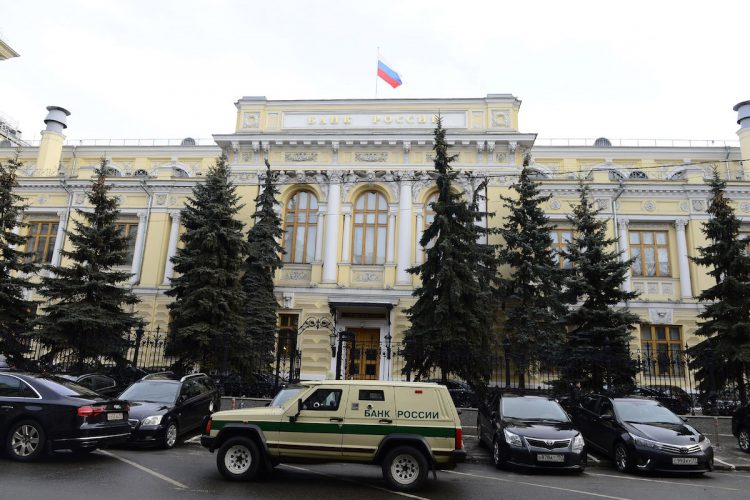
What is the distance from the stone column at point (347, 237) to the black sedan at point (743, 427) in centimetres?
1820

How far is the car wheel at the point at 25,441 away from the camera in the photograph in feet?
28.5

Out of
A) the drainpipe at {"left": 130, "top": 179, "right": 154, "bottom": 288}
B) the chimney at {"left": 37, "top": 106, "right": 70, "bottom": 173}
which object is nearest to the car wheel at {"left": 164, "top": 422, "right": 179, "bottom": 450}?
the drainpipe at {"left": 130, "top": 179, "right": 154, "bottom": 288}

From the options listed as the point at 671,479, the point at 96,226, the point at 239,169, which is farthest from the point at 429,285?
the point at 239,169

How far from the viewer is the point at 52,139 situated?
37.5 m

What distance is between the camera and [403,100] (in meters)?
28.5

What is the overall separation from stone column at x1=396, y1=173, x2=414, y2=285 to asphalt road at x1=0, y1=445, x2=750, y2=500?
1624 centimetres

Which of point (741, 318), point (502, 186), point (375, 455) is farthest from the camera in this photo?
point (502, 186)

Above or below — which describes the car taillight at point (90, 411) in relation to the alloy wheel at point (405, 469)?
above

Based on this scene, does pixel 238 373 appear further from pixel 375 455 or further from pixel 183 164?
pixel 183 164

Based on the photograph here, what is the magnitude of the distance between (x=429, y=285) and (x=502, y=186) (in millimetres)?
11247

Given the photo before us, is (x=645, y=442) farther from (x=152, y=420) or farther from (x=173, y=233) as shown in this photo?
(x=173, y=233)

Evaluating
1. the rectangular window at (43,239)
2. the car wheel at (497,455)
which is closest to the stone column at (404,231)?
the car wheel at (497,455)

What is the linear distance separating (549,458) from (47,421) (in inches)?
356

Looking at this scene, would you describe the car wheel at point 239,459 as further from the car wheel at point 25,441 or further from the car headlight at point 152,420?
the car headlight at point 152,420
